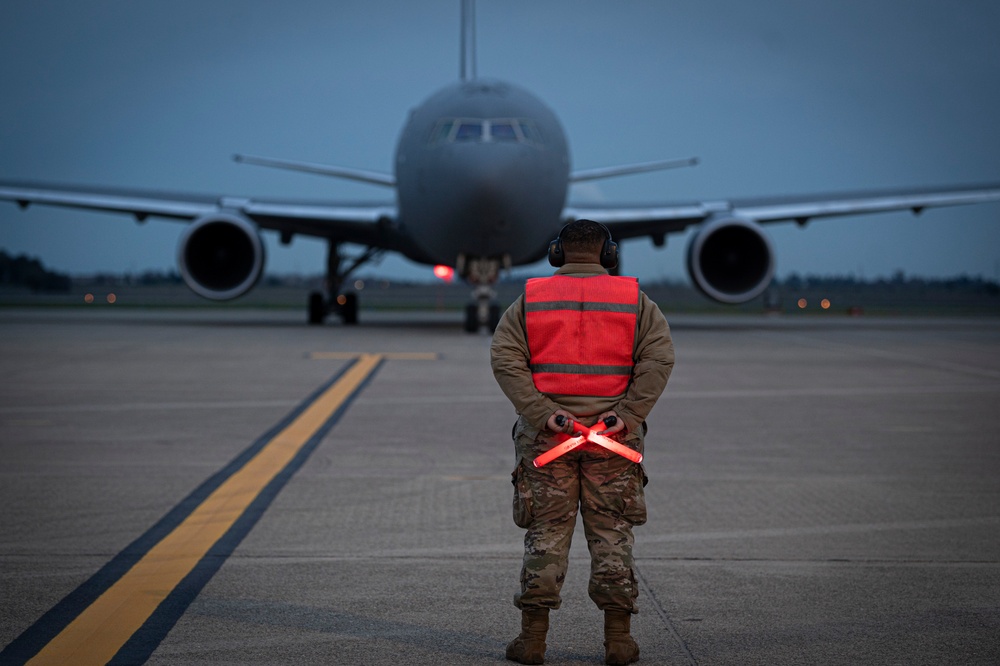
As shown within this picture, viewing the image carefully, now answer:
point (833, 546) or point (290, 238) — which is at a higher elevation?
point (290, 238)

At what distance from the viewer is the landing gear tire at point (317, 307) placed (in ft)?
88.1

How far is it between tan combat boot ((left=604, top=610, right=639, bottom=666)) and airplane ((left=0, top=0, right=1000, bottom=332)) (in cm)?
1525

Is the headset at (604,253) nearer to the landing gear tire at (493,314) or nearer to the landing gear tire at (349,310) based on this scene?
the landing gear tire at (493,314)

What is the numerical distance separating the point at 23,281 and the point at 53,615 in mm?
73185

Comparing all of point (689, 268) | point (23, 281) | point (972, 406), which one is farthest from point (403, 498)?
point (23, 281)

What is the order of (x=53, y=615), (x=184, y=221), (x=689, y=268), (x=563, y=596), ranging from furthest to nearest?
(x=184, y=221)
(x=689, y=268)
(x=563, y=596)
(x=53, y=615)

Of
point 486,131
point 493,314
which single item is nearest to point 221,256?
point 493,314

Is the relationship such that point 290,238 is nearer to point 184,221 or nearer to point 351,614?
point 184,221

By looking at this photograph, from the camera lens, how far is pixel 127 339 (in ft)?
65.2

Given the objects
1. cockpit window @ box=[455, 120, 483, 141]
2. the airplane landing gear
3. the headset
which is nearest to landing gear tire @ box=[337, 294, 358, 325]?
the airplane landing gear

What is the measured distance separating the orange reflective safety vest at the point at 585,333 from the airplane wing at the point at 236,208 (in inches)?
771

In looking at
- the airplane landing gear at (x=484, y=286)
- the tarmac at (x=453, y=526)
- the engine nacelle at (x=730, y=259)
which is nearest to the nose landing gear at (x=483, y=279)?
the airplane landing gear at (x=484, y=286)

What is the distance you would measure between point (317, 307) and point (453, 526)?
2188cm

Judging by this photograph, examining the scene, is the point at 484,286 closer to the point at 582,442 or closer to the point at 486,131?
the point at 486,131
